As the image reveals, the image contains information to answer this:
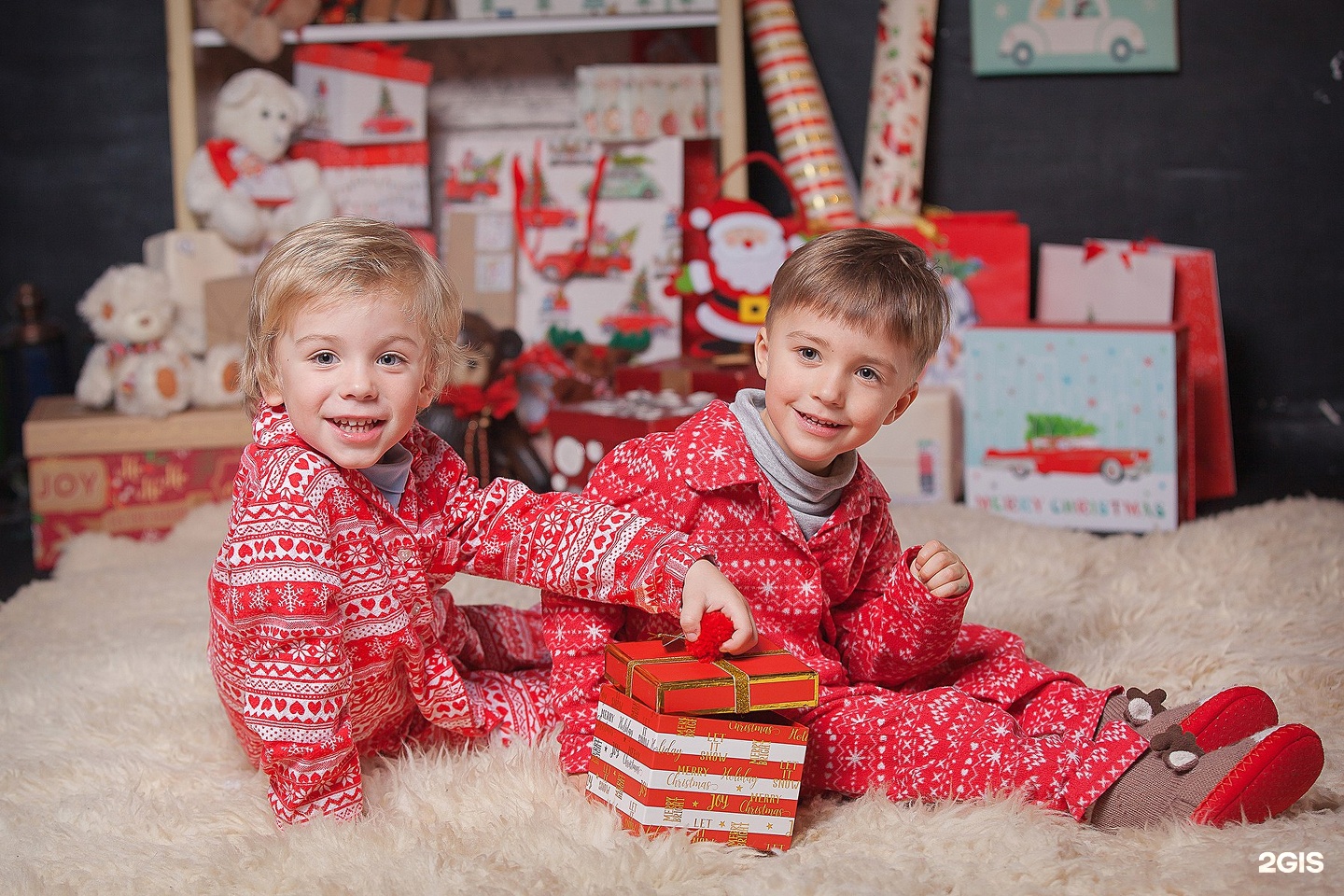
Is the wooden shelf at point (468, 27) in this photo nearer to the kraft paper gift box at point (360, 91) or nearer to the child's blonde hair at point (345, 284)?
the kraft paper gift box at point (360, 91)

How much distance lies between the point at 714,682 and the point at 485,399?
3.95ft

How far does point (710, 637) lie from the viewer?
83cm

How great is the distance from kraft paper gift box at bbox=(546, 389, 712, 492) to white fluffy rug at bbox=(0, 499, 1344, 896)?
0.37 metres

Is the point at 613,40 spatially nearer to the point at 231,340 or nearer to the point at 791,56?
the point at 791,56

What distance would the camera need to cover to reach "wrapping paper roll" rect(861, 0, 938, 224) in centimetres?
215

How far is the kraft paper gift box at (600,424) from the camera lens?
175cm

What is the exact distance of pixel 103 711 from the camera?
1.10m

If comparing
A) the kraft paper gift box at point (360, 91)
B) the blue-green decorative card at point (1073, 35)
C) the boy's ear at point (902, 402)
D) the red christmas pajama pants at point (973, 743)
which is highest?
the blue-green decorative card at point (1073, 35)

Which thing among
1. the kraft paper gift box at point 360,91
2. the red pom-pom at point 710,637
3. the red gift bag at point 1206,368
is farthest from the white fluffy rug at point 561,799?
the kraft paper gift box at point 360,91

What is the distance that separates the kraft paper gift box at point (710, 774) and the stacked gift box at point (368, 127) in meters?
1.62

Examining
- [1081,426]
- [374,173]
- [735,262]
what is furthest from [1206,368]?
[374,173]

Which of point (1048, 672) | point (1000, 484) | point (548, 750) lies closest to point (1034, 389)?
point (1000, 484)

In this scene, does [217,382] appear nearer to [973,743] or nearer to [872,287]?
[872,287]

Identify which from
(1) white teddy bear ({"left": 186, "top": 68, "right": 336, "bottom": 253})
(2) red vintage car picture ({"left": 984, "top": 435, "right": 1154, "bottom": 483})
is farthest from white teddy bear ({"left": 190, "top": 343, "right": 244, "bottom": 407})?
(2) red vintage car picture ({"left": 984, "top": 435, "right": 1154, "bottom": 483})
